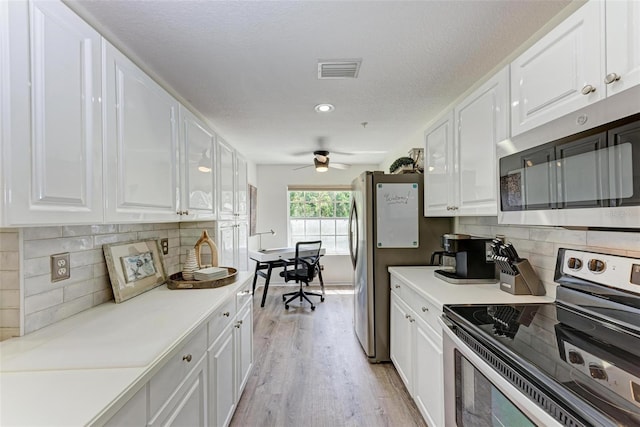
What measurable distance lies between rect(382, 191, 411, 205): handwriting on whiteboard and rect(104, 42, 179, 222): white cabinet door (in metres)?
1.73

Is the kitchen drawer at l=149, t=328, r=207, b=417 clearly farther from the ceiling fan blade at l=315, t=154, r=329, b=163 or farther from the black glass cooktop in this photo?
the ceiling fan blade at l=315, t=154, r=329, b=163

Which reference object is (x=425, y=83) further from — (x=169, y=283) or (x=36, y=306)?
(x=36, y=306)

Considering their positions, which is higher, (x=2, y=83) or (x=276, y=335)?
(x=2, y=83)

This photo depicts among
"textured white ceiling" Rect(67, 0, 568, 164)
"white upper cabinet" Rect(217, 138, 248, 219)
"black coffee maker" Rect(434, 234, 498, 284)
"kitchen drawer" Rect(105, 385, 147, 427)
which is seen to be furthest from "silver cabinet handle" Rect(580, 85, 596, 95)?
"white upper cabinet" Rect(217, 138, 248, 219)

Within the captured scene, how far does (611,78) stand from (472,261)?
129 cm

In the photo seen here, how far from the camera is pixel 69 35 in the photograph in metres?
1.04

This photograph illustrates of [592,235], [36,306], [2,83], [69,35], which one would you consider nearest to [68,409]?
[36,306]

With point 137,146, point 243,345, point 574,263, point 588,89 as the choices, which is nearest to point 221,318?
point 243,345

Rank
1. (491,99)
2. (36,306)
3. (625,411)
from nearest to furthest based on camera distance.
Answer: (625,411), (36,306), (491,99)

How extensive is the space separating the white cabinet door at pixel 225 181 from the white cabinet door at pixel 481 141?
1845mm

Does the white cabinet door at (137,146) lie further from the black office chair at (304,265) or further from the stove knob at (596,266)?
the black office chair at (304,265)

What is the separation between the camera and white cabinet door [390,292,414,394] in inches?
84.4

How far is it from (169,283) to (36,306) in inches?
29.4

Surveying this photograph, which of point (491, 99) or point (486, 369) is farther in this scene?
point (491, 99)
